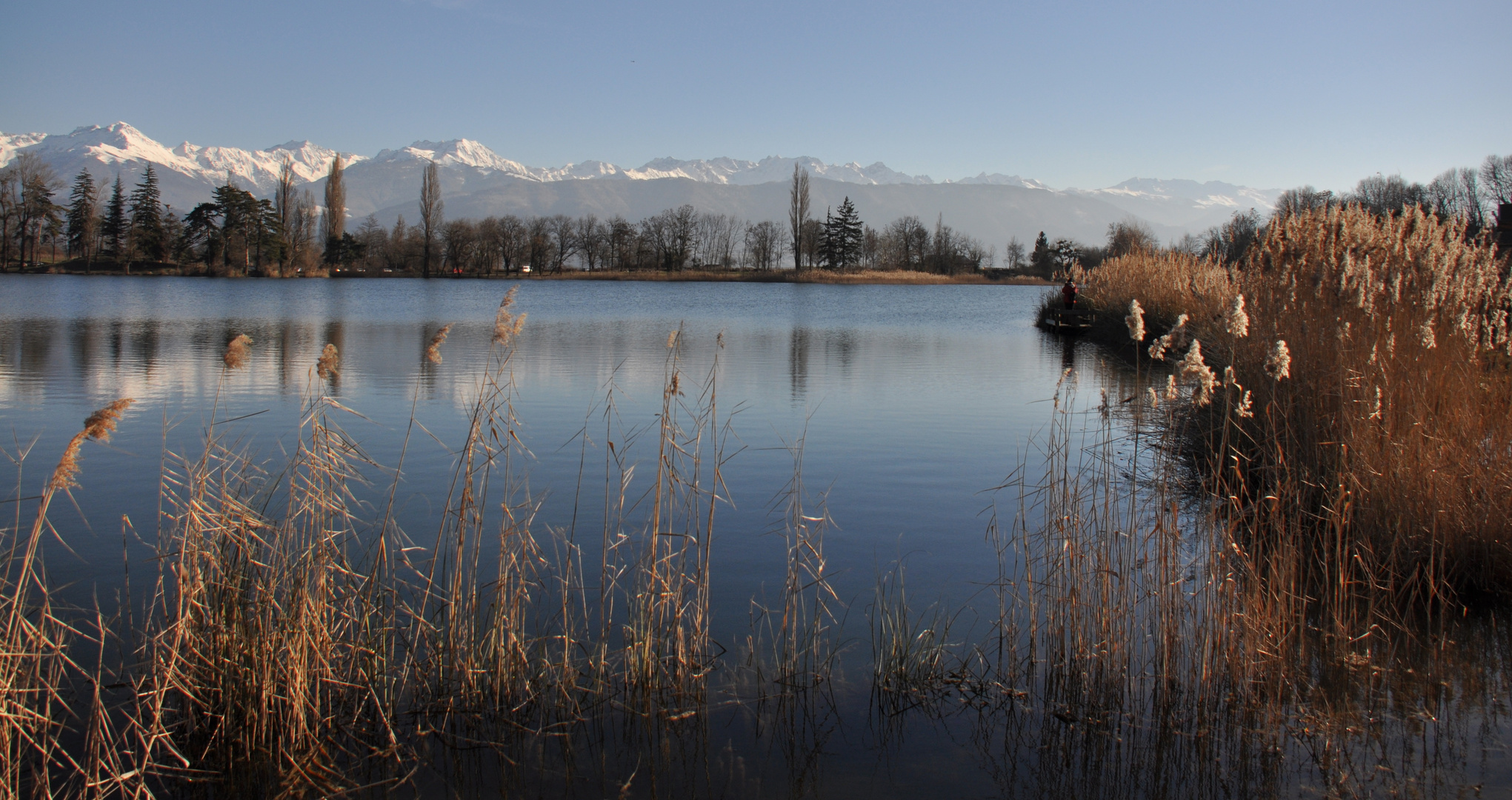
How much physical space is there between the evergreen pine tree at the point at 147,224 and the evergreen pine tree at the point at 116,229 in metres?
0.91

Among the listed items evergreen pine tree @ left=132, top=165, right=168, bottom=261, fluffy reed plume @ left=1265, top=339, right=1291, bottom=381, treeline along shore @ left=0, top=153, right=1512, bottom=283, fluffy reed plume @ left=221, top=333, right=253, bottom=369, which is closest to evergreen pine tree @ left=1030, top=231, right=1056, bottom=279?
treeline along shore @ left=0, top=153, right=1512, bottom=283

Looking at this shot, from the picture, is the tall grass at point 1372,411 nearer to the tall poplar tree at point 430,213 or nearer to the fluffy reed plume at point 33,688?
the fluffy reed plume at point 33,688

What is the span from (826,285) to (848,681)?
204 feet

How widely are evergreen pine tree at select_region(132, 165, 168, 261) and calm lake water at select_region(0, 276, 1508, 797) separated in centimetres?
4361

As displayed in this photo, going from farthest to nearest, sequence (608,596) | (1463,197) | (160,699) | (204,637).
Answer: (1463,197) → (608,596) → (204,637) → (160,699)

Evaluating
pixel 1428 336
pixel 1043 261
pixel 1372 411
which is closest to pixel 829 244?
pixel 1043 261

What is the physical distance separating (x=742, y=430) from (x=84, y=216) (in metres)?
69.6

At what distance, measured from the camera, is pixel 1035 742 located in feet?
10.3

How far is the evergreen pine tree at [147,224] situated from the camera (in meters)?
60.9

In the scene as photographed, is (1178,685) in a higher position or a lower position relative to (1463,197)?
lower

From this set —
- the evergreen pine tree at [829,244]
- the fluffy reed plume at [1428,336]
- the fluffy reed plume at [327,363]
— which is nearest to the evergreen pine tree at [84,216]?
the evergreen pine tree at [829,244]

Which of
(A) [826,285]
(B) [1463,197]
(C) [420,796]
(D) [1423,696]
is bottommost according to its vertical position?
(C) [420,796]

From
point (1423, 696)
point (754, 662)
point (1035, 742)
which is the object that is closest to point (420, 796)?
point (754, 662)

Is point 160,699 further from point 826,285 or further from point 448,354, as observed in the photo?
point 826,285
